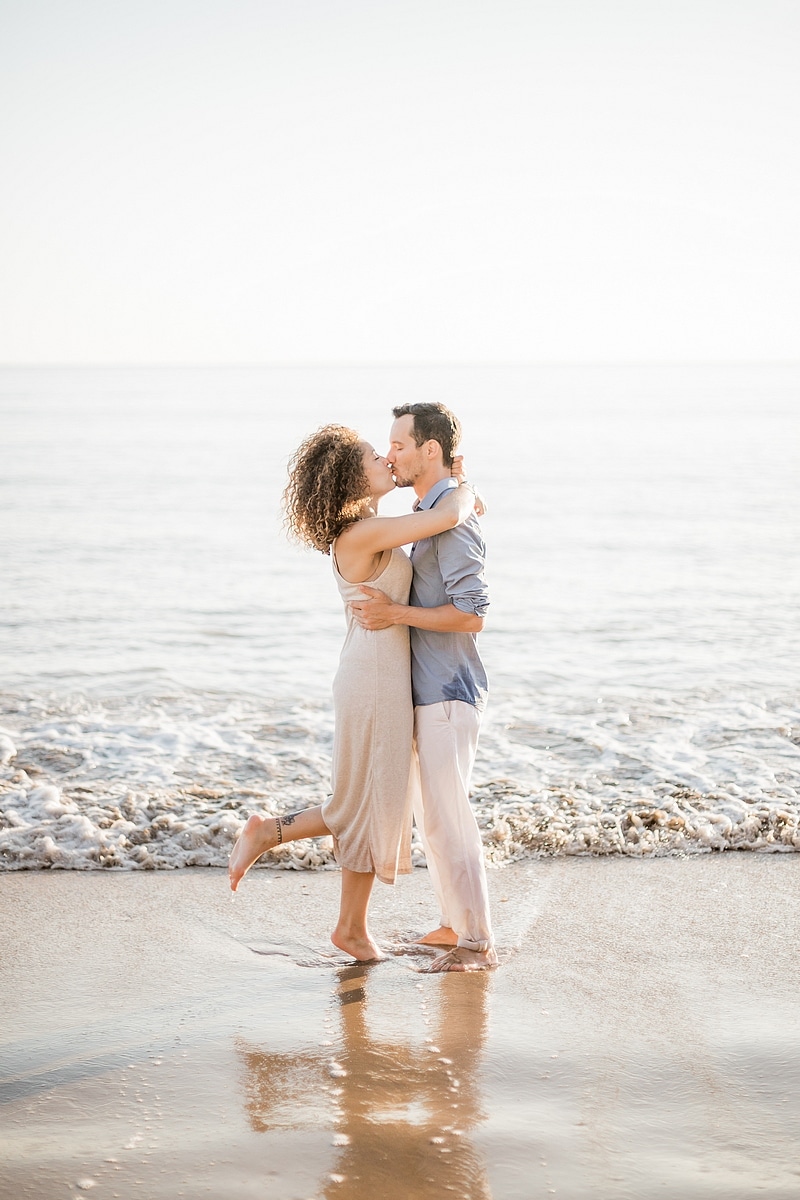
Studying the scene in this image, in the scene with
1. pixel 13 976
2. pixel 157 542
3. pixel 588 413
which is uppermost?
pixel 588 413

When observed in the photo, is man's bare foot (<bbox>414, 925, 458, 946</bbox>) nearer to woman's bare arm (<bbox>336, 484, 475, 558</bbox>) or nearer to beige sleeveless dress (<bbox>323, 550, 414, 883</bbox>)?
beige sleeveless dress (<bbox>323, 550, 414, 883</bbox>)

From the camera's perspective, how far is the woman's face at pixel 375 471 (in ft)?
13.2

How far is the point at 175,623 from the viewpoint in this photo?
12.0 metres

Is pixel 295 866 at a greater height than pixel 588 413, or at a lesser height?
lesser

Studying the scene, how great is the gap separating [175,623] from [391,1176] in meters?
9.70

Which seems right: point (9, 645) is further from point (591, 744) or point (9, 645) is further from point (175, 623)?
point (591, 744)

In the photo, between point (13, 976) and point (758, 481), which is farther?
point (758, 481)

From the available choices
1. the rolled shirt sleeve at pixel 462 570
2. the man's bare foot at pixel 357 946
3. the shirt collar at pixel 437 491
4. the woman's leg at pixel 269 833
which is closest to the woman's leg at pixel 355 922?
the man's bare foot at pixel 357 946

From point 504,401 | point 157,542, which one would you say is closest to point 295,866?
point 157,542

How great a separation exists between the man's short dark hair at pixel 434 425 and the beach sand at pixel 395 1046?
1.98 m

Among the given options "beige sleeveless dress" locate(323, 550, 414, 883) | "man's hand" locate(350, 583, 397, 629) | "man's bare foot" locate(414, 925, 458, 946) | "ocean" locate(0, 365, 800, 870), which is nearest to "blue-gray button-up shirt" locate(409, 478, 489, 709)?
"beige sleeveless dress" locate(323, 550, 414, 883)

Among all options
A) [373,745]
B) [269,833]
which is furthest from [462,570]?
[269,833]

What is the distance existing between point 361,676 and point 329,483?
2.39 feet

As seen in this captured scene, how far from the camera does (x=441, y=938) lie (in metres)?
4.32
